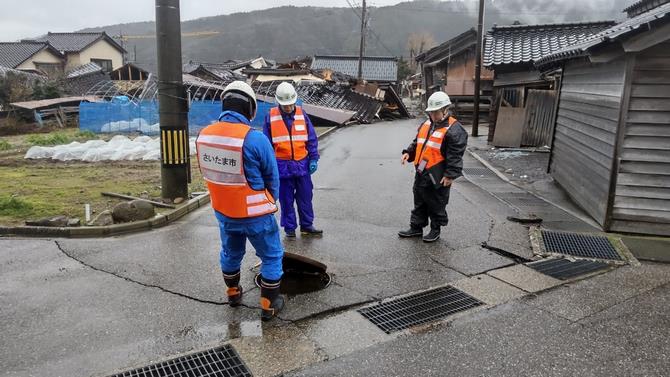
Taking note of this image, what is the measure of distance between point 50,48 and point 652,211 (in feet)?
144

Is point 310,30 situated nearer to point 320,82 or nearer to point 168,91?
point 320,82

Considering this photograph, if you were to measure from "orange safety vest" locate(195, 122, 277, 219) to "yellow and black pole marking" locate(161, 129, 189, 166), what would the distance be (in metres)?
3.73

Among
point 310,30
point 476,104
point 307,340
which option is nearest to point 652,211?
point 307,340

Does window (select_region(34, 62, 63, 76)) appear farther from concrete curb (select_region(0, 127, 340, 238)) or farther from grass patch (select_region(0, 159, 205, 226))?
concrete curb (select_region(0, 127, 340, 238))

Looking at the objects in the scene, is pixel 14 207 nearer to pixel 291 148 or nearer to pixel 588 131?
pixel 291 148

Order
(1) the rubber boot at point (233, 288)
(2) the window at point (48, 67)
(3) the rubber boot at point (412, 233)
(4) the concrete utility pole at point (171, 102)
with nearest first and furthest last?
(1) the rubber boot at point (233, 288) → (3) the rubber boot at point (412, 233) → (4) the concrete utility pole at point (171, 102) → (2) the window at point (48, 67)

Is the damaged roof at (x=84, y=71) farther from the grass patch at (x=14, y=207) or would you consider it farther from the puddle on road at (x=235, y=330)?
the puddle on road at (x=235, y=330)

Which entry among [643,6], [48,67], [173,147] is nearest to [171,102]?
[173,147]

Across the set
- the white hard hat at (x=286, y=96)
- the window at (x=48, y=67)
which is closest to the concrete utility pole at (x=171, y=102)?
the white hard hat at (x=286, y=96)

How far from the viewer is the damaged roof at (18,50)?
36062 mm

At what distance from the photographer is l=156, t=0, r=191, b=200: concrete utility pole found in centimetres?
687

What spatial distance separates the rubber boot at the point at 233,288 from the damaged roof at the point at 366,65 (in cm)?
4089

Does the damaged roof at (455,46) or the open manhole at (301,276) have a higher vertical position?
the damaged roof at (455,46)

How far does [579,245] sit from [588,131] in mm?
2435
